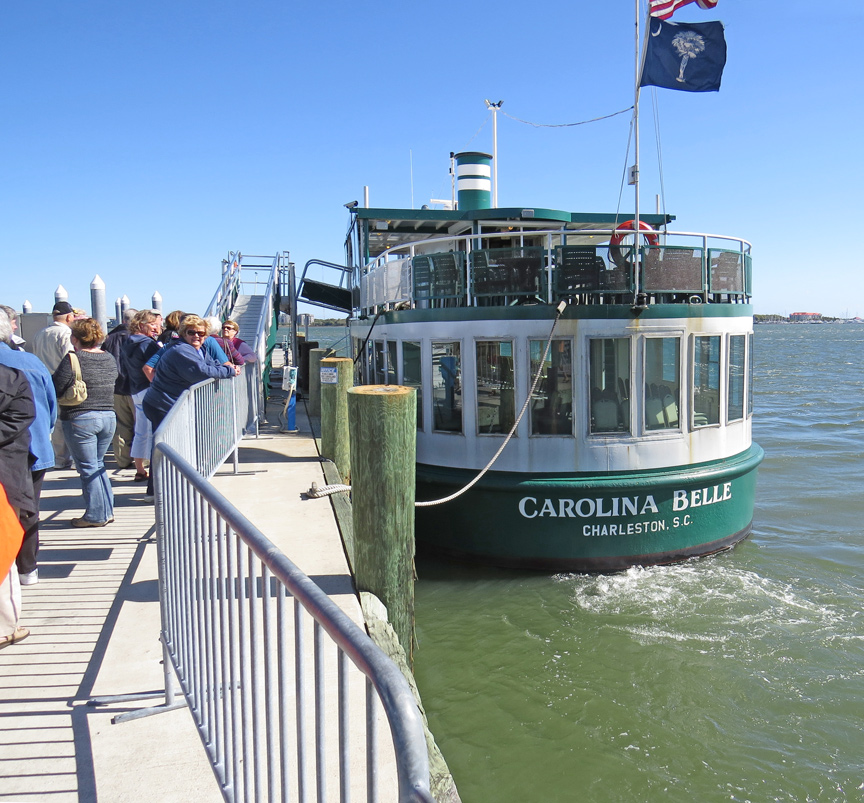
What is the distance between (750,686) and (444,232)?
10.0m

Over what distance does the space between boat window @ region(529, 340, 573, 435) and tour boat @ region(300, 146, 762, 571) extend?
0.02 metres

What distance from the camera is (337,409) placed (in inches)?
376

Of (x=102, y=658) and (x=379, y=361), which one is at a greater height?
(x=379, y=361)

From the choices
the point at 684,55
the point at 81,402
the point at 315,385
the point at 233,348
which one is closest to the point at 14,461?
the point at 81,402

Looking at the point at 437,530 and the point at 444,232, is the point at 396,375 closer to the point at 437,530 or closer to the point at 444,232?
the point at 437,530

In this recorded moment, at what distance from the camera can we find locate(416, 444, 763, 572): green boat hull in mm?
7930

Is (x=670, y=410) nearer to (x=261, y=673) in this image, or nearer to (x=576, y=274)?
(x=576, y=274)

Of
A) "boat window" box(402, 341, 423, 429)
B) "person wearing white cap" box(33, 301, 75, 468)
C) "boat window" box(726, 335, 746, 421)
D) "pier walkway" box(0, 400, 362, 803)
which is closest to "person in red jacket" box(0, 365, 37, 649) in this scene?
"pier walkway" box(0, 400, 362, 803)

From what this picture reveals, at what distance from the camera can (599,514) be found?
26.1 feet

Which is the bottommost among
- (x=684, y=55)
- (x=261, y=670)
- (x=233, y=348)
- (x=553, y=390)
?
(x=261, y=670)

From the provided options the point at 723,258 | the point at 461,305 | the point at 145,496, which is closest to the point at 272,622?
the point at 145,496

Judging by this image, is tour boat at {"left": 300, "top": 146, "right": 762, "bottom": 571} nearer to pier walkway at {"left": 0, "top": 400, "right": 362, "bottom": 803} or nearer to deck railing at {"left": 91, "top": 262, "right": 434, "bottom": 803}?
pier walkway at {"left": 0, "top": 400, "right": 362, "bottom": 803}

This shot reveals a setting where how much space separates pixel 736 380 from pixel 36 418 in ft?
25.2

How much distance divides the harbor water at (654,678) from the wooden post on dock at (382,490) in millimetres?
1216
